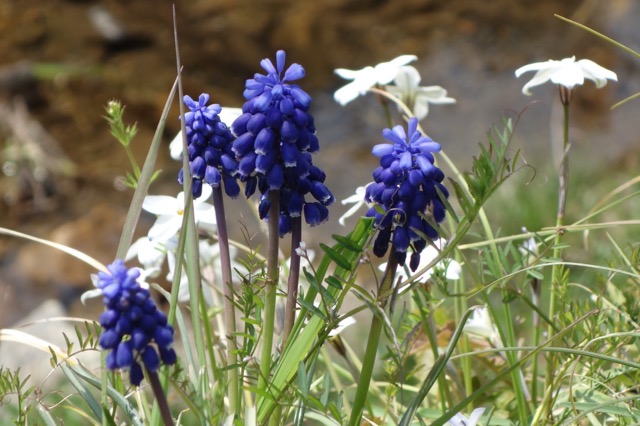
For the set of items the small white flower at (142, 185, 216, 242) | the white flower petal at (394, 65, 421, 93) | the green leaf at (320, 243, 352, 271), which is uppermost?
the white flower petal at (394, 65, 421, 93)

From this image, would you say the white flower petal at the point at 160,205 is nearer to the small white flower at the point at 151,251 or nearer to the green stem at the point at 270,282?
the small white flower at the point at 151,251

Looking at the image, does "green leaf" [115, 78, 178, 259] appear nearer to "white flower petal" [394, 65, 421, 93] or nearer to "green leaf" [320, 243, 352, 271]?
"green leaf" [320, 243, 352, 271]

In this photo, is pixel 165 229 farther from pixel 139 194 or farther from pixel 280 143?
pixel 280 143

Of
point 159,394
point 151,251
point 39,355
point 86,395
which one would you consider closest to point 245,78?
point 39,355

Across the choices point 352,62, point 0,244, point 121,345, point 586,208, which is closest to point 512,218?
point 586,208

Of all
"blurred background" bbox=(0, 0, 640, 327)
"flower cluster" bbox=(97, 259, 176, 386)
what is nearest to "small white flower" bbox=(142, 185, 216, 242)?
"flower cluster" bbox=(97, 259, 176, 386)

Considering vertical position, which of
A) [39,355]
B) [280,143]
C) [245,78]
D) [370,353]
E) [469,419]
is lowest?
[469,419]
